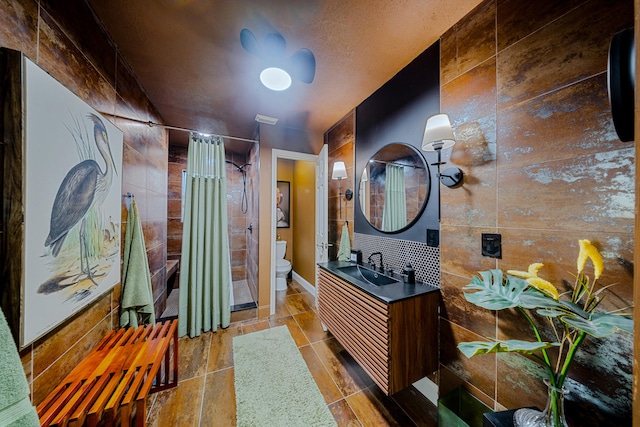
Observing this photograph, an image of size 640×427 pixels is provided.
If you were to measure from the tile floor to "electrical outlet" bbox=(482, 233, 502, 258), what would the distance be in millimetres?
1173

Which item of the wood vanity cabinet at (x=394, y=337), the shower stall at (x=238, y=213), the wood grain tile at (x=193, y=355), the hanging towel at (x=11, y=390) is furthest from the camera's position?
the shower stall at (x=238, y=213)

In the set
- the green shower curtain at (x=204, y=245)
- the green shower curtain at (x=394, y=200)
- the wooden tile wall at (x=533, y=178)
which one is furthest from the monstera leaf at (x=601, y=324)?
the green shower curtain at (x=204, y=245)

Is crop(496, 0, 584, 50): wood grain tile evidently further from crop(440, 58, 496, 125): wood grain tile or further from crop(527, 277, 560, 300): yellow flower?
crop(527, 277, 560, 300): yellow flower

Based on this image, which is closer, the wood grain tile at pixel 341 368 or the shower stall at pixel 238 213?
the wood grain tile at pixel 341 368

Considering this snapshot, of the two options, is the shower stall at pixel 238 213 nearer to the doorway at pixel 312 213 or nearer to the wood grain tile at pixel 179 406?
the doorway at pixel 312 213

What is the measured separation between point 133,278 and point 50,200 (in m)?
0.93

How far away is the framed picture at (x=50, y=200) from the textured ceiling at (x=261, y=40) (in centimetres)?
70

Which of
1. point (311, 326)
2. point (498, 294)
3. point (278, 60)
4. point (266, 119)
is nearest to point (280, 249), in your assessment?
point (311, 326)

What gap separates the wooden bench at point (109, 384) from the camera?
34.3 inches

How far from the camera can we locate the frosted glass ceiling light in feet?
5.31

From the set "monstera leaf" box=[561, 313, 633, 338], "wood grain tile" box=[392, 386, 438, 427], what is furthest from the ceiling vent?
"wood grain tile" box=[392, 386, 438, 427]

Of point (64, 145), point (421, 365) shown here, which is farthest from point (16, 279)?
point (421, 365)

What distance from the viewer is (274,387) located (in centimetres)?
155

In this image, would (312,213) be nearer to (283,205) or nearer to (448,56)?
(283,205)
